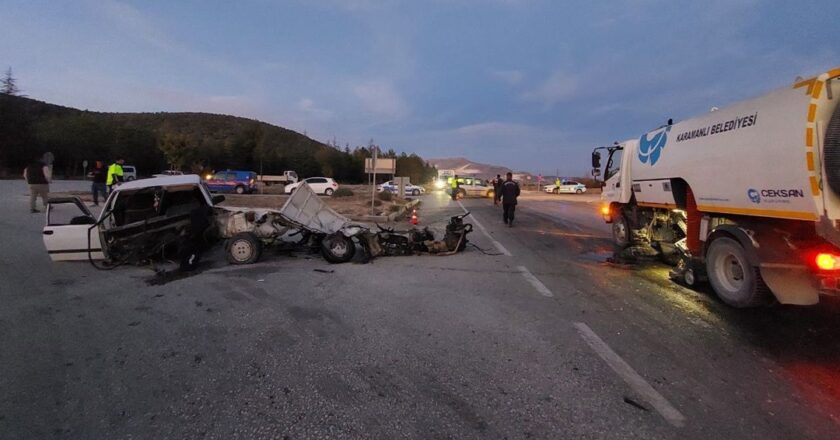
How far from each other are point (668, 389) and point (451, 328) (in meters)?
2.04

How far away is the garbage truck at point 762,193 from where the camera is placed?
433cm

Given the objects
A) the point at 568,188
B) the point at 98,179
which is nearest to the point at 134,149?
the point at 98,179

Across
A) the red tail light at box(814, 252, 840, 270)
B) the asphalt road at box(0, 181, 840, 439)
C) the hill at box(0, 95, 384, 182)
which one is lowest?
the asphalt road at box(0, 181, 840, 439)

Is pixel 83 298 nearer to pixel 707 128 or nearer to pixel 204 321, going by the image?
pixel 204 321

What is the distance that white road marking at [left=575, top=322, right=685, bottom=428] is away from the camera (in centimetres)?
295

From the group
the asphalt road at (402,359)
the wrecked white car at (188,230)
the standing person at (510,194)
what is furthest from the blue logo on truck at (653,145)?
the standing person at (510,194)

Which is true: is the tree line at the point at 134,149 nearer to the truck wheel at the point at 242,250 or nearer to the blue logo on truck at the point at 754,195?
the truck wheel at the point at 242,250

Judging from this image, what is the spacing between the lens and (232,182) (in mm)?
35125

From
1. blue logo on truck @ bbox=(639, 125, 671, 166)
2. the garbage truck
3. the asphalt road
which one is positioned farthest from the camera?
blue logo on truck @ bbox=(639, 125, 671, 166)

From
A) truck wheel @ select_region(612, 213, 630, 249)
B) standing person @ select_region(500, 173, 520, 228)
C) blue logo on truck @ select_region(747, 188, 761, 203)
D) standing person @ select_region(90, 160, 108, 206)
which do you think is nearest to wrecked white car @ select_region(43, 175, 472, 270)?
truck wheel @ select_region(612, 213, 630, 249)

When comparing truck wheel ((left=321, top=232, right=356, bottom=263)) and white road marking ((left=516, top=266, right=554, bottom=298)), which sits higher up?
truck wheel ((left=321, top=232, right=356, bottom=263))

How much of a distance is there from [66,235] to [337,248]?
4.31 m

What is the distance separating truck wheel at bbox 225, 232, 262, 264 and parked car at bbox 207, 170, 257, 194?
96.2 feet

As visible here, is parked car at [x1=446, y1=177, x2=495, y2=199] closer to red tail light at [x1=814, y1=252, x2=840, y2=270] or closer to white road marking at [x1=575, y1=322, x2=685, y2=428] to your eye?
red tail light at [x1=814, y1=252, x2=840, y2=270]
